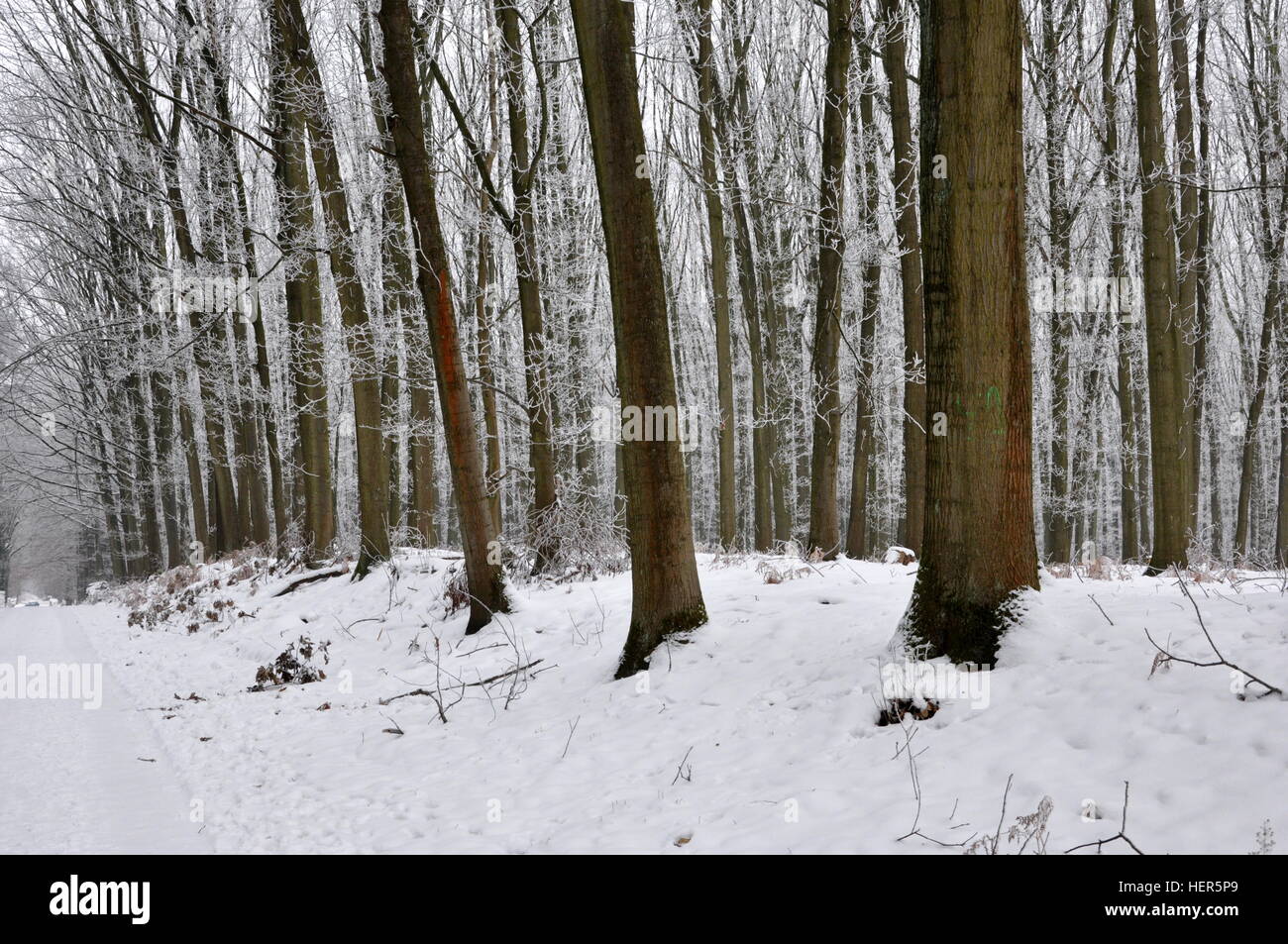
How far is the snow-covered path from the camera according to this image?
3.63 metres

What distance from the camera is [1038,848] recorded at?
2816 millimetres

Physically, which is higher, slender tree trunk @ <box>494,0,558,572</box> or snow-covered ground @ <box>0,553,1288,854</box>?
slender tree trunk @ <box>494,0,558,572</box>

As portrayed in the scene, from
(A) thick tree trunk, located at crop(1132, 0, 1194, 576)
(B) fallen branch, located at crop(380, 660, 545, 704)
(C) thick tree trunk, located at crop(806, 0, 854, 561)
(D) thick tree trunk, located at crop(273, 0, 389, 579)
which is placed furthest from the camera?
(D) thick tree trunk, located at crop(273, 0, 389, 579)

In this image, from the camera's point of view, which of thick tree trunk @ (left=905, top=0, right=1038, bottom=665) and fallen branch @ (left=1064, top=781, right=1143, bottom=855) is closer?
fallen branch @ (left=1064, top=781, right=1143, bottom=855)

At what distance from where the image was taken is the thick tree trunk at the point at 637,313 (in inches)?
219

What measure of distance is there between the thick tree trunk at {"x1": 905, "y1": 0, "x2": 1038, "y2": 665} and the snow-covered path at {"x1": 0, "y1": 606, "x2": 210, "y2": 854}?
418 cm

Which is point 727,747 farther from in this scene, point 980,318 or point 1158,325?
point 1158,325

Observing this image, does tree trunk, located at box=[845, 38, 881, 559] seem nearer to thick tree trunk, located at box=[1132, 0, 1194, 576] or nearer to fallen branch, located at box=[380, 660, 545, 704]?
thick tree trunk, located at box=[1132, 0, 1194, 576]

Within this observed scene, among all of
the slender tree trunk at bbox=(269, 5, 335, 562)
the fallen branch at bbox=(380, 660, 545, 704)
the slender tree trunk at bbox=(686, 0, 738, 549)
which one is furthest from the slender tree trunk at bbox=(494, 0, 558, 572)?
the slender tree trunk at bbox=(686, 0, 738, 549)

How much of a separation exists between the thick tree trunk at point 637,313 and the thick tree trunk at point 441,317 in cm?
270

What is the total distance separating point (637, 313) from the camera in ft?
18.4

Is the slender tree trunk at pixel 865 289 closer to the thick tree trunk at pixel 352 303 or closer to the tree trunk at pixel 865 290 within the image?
the tree trunk at pixel 865 290

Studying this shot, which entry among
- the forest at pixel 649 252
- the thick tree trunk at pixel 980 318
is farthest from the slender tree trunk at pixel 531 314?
the thick tree trunk at pixel 980 318
